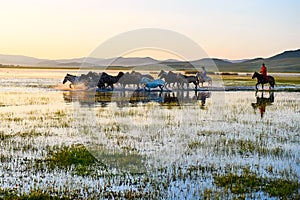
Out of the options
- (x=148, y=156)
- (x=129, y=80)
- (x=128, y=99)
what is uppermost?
(x=129, y=80)

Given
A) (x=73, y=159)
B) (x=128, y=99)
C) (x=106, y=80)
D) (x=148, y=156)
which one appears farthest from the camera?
(x=106, y=80)

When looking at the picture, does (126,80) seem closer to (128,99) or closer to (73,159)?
(128,99)

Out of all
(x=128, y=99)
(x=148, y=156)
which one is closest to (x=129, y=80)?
A: (x=128, y=99)

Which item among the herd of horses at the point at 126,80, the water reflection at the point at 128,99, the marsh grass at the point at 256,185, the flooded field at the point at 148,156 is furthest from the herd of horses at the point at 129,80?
the marsh grass at the point at 256,185

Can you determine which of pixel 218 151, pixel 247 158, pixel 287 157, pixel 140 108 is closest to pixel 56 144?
pixel 218 151

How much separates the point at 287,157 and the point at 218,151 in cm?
219

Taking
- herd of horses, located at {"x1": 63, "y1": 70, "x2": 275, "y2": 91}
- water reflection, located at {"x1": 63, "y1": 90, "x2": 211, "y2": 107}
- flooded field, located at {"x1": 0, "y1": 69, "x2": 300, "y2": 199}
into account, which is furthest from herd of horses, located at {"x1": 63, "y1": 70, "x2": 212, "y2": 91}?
flooded field, located at {"x1": 0, "y1": 69, "x2": 300, "y2": 199}

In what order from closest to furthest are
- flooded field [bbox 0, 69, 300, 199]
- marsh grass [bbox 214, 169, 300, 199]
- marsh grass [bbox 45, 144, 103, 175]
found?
marsh grass [bbox 214, 169, 300, 199], flooded field [bbox 0, 69, 300, 199], marsh grass [bbox 45, 144, 103, 175]

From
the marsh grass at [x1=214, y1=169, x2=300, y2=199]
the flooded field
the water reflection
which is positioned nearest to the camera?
the marsh grass at [x1=214, y1=169, x2=300, y2=199]

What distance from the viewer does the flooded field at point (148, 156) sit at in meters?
9.66

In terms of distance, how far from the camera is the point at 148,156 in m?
12.8

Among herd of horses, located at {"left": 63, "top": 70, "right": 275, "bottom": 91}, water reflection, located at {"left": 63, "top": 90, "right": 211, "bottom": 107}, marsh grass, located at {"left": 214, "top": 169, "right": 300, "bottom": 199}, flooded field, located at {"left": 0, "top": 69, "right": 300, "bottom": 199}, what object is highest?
herd of horses, located at {"left": 63, "top": 70, "right": 275, "bottom": 91}

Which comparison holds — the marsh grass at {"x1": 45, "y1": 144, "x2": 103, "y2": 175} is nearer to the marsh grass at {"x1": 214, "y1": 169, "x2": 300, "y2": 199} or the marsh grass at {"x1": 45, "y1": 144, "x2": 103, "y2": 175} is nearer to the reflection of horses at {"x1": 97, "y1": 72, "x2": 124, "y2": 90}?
the marsh grass at {"x1": 214, "y1": 169, "x2": 300, "y2": 199}

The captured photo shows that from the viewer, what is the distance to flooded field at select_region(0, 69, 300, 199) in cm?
966
